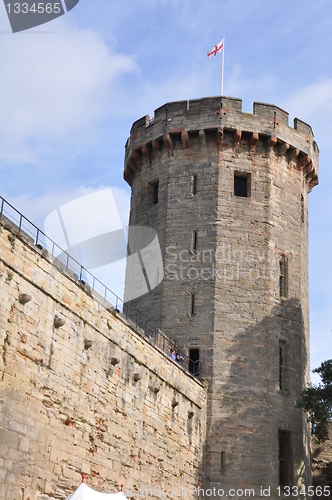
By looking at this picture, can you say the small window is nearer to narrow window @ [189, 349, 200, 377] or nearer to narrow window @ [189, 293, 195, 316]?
narrow window @ [189, 293, 195, 316]

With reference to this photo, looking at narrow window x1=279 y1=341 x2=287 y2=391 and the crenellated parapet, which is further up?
the crenellated parapet

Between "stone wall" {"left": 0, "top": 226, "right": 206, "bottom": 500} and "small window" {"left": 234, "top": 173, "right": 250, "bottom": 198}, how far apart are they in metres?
7.49

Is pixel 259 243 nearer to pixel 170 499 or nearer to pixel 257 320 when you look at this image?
pixel 257 320

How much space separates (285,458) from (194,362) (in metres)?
4.23

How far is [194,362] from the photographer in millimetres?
23891

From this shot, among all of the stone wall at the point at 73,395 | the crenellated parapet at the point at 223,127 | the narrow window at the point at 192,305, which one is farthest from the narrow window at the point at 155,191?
the stone wall at the point at 73,395

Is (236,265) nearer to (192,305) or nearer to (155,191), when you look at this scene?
(192,305)

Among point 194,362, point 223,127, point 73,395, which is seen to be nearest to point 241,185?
point 223,127

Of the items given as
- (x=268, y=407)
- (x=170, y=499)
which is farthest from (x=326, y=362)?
(x=170, y=499)

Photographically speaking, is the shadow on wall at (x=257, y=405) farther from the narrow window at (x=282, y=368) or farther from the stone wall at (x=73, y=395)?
the stone wall at (x=73, y=395)

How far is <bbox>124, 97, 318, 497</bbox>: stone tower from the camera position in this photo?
23297 millimetres

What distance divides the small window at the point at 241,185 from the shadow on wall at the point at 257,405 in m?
4.17

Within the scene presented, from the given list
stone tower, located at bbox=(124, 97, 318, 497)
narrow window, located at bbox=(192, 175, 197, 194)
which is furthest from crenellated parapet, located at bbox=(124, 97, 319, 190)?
narrow window, located at bbox=(192, 175, 197, 194)

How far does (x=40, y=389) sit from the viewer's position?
14.9 meters
